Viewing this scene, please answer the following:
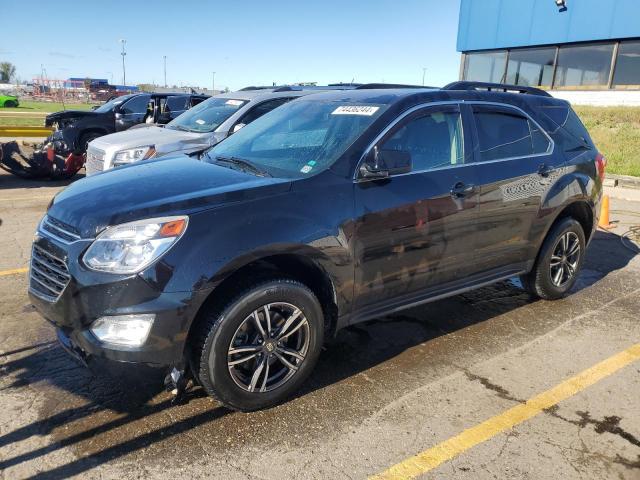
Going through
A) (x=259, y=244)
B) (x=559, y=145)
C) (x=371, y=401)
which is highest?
(x=559, y=145)

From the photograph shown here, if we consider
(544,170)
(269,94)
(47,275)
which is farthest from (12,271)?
(544,170)

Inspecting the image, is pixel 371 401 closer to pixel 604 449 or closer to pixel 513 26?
pixel 604 449

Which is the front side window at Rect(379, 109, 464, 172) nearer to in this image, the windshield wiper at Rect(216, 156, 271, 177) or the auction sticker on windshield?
the auction sticker on windshield

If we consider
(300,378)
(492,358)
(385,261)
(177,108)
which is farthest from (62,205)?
(177,108)

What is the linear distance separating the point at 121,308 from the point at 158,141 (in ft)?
18.8

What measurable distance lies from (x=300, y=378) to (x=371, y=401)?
47 cm

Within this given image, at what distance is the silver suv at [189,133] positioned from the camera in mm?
7773

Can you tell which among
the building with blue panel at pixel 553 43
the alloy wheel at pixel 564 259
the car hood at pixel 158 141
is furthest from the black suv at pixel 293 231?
the building with blue panel at pixel 553 43

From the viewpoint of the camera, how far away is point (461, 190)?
3930 mm

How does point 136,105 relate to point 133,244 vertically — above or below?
above

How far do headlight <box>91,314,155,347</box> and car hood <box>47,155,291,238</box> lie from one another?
1.58 feet

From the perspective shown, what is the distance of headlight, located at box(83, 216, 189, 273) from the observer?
108 inches

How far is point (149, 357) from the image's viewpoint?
9.12 feet

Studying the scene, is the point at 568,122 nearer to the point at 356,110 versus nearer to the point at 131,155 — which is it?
the point at 356,110
